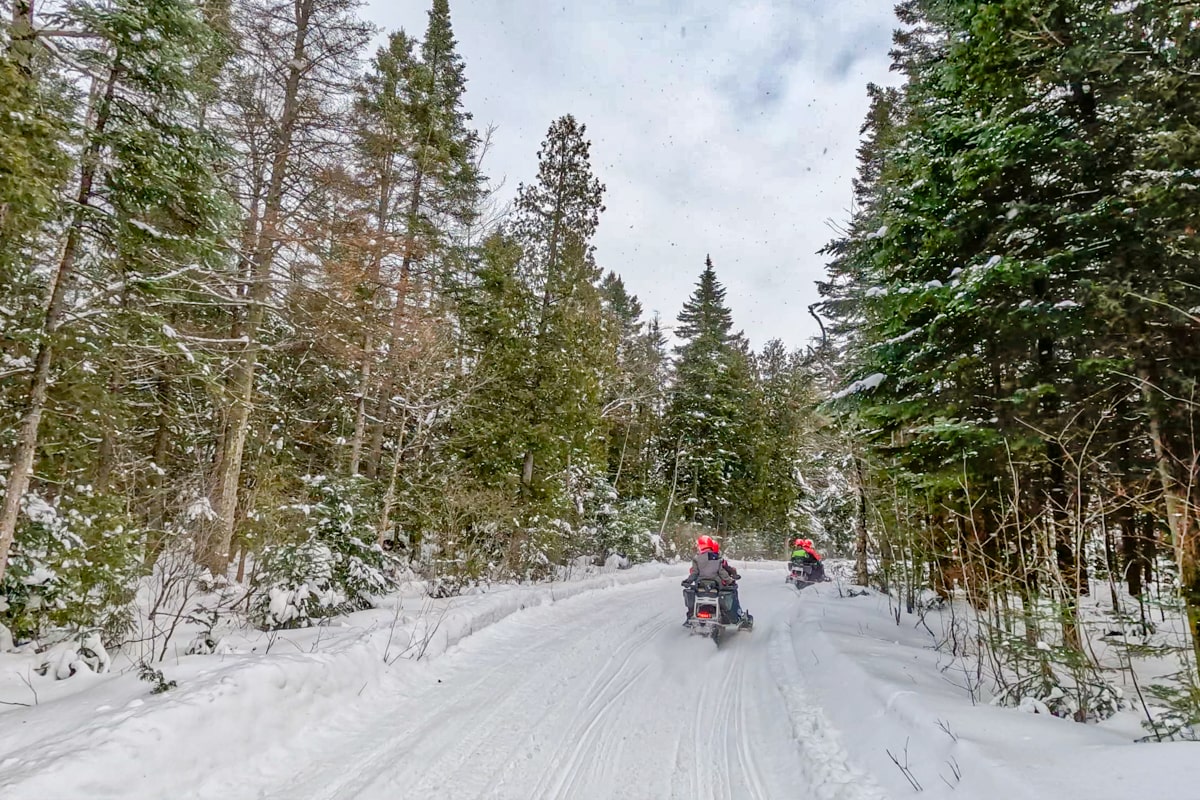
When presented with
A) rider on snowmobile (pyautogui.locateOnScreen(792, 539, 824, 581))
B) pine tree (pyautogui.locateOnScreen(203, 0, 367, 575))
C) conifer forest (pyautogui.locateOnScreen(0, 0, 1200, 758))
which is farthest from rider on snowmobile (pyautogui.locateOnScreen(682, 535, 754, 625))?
rider on snowmobile (pyautogui.locateOnScreen(792, 539, 824, 581))

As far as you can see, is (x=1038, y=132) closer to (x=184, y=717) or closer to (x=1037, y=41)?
(x=1037, y=41)

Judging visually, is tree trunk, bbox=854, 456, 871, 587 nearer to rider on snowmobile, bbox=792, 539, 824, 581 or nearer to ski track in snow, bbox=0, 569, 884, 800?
rider on snowmobile, bbox=792, 539, 824, 581

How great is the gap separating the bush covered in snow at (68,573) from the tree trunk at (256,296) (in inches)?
113

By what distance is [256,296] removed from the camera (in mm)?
10695

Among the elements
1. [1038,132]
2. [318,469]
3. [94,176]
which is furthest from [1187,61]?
[318,469]

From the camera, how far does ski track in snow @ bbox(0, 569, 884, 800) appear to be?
13.1ft

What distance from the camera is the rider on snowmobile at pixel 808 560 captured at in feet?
61.5

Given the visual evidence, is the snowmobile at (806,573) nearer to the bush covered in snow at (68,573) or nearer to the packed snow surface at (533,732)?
the packed snow surface at (533,732)

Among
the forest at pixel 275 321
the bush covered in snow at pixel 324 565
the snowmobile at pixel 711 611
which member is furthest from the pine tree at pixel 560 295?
the snowmobile at pixel 711 611

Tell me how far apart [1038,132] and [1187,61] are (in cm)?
133

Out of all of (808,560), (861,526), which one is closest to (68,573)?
(861,526)

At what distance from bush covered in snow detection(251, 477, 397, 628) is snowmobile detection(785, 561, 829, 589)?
13.3 meters

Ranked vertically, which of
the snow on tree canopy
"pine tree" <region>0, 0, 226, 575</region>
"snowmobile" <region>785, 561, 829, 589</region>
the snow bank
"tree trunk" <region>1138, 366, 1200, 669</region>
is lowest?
"snowmobile" <region>785, 561, 829, 589</region>

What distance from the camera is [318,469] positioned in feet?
57.2
